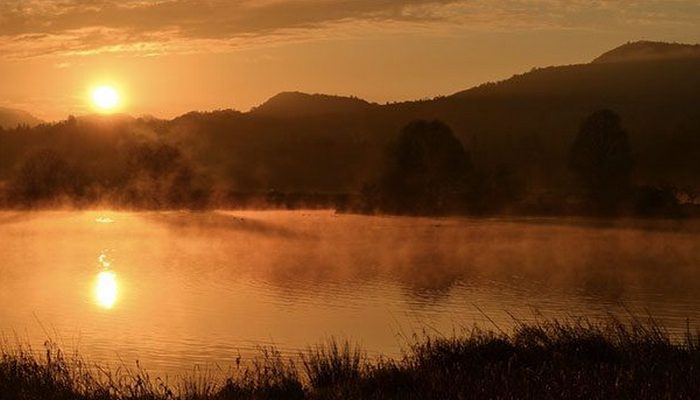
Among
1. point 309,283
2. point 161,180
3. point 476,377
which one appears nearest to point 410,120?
point 161,180

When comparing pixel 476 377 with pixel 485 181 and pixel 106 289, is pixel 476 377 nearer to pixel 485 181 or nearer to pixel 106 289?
pixel 106 289

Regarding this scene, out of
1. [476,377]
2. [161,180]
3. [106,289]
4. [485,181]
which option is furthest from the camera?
[161,180]

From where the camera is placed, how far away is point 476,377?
11.1m

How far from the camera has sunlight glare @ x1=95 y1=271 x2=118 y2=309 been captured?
1122 inches

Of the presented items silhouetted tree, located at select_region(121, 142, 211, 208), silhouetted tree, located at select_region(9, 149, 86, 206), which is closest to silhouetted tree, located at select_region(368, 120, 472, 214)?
silhouetted tree, located at select_region(121, 142, 211, 208)

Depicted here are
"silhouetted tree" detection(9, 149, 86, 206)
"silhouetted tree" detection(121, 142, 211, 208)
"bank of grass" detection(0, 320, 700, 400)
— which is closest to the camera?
"bank of grass" detection(0, 320, 700, 400)

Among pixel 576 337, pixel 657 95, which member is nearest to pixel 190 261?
pixel 576 337

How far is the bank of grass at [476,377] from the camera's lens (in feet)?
32.2

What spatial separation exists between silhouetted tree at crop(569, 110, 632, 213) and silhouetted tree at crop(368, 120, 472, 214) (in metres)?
9.36

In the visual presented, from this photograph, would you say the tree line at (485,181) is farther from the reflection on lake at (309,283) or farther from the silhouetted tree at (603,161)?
the reflection on lake at (309,283)

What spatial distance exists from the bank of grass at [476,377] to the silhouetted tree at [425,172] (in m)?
61.6

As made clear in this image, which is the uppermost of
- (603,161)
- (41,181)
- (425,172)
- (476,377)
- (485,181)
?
(476,377)

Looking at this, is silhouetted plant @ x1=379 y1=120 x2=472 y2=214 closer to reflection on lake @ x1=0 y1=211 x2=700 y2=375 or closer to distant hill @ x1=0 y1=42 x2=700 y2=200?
reflection on lake @ x1=0 y1=211 x2=700 y2=375

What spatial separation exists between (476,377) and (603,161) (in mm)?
68591
